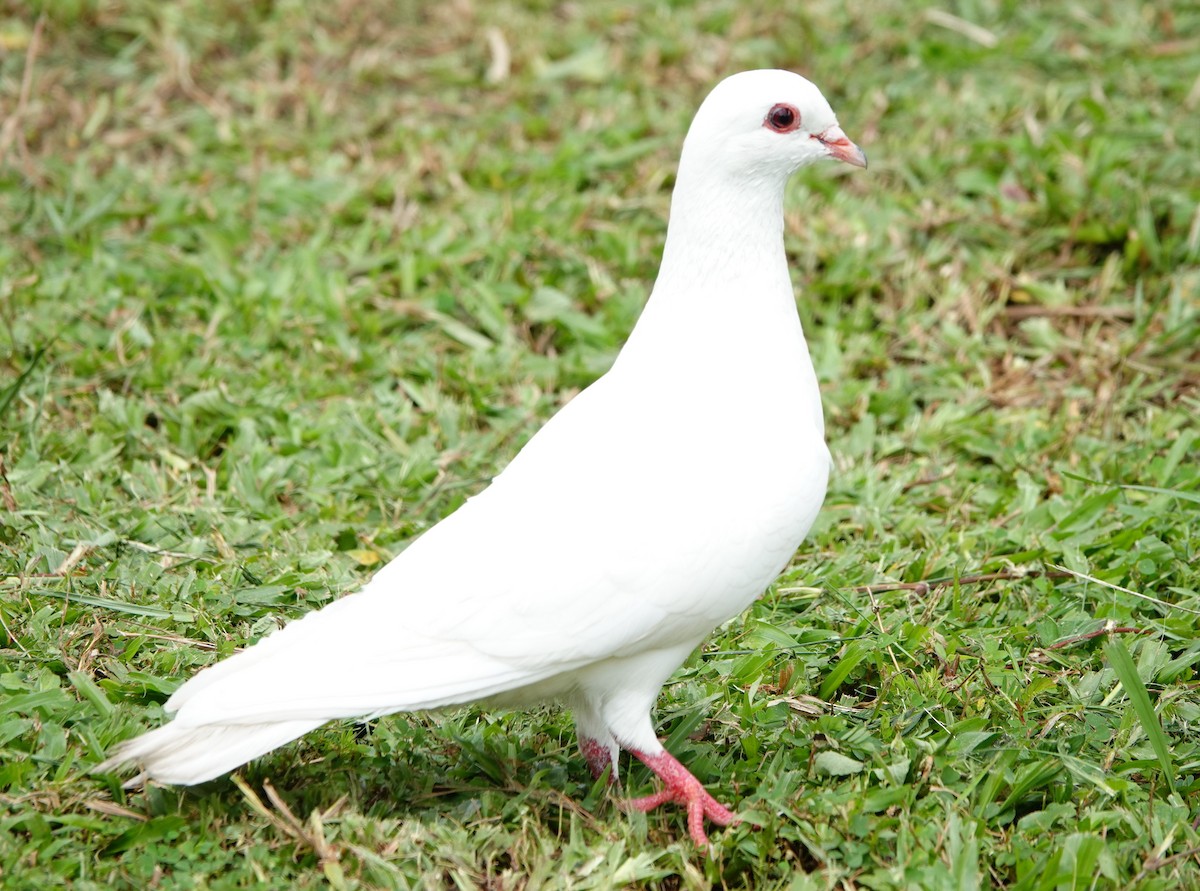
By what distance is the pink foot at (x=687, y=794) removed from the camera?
10.0ft

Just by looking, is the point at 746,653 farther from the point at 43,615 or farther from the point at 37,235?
the point at 37,235

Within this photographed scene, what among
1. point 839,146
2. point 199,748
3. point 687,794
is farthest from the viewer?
point 839,146

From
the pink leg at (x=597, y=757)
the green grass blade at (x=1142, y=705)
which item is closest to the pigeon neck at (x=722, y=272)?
the pink leg at (x=597, y=757)

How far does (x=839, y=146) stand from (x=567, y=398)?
185 centimetres

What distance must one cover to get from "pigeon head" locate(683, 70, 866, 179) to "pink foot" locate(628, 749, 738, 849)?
4.46ft

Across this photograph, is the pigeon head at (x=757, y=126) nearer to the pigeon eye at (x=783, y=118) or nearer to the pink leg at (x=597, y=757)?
the pigeon eye at (x=783, y=118)

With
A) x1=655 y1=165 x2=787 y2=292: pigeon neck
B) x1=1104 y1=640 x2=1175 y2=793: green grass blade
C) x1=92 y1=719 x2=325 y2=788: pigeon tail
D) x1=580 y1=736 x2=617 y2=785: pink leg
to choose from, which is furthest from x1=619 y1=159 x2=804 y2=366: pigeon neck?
x1=92 y1=719 x2=325 y2=788: pigeon tail

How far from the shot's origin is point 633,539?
2912mm

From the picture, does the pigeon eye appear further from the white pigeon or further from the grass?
the grass

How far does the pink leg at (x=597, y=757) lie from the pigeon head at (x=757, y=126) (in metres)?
1.38

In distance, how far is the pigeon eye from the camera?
3.19 meters

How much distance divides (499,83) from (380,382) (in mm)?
2343

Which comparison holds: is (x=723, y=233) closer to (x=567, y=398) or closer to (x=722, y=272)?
(x=722, y=272)

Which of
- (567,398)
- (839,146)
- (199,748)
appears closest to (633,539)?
(199,748)
